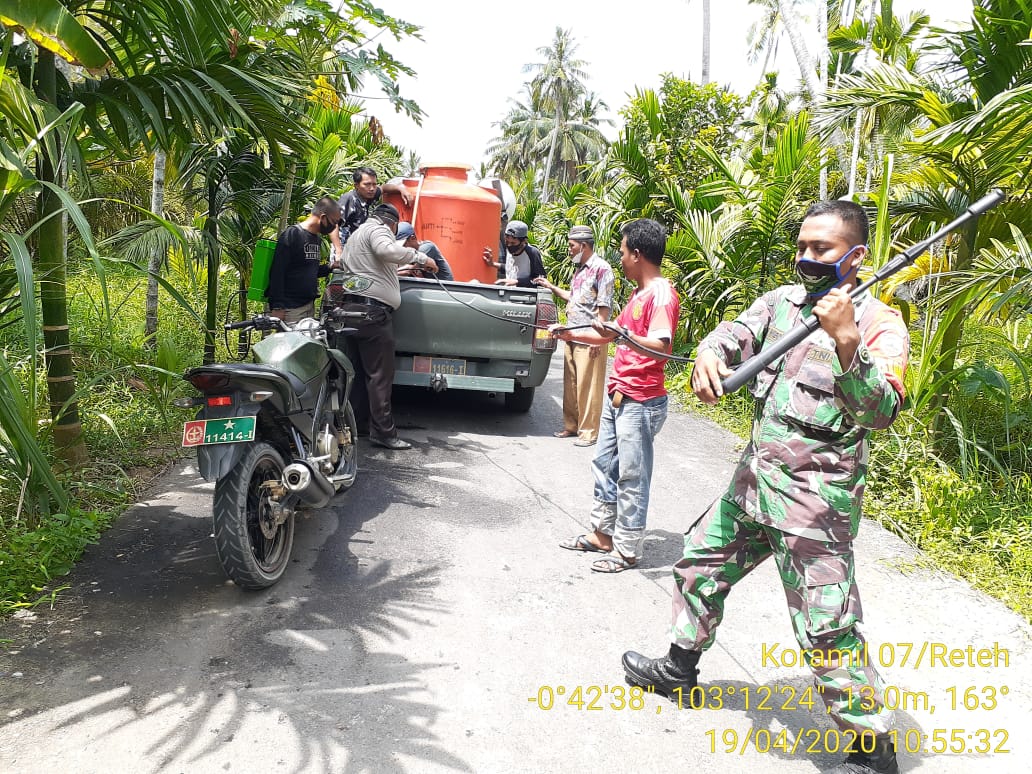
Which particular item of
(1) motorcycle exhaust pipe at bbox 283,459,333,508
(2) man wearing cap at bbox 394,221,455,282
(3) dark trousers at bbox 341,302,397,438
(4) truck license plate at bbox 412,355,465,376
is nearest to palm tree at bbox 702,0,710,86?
(2) man wearing cap at bbox 394,221,455,282

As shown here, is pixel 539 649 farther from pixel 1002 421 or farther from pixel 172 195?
pixel 172 195

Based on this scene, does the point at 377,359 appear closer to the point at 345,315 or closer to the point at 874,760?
the point at 345,315

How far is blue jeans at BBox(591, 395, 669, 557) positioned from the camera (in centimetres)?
412

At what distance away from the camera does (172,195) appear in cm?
1117

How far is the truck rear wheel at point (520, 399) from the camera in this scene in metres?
7.57

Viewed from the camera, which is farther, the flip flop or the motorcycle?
the flip flop

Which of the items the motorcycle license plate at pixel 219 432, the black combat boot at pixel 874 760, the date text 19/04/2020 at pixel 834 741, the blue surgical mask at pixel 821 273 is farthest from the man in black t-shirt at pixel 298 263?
the black combat boot at pixel 874 760

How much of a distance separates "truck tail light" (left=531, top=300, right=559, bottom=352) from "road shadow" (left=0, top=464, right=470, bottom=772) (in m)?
3.14

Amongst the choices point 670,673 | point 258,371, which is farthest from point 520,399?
point 670,673

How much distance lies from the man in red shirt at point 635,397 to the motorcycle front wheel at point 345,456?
5.03 ft

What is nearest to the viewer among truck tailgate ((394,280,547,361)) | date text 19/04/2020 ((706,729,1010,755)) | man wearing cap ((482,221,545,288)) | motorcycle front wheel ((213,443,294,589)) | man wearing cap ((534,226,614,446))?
date text 19/04/2020 ((706,729,1010,755))

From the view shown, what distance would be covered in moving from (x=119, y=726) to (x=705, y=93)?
445 inches

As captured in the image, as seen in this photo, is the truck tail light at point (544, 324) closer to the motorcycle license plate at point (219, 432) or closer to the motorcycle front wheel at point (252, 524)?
the motorcycle front wheel at point (252, 524)

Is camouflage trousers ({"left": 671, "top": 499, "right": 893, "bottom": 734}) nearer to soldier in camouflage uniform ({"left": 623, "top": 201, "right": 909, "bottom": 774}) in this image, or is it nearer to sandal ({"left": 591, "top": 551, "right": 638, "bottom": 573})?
soldier in camouflage uniform ({"left": 623, "top": 201, "right": 909, "bottom": 774})
